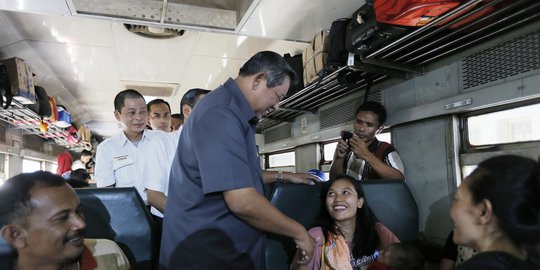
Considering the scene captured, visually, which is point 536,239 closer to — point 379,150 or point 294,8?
point 379,150

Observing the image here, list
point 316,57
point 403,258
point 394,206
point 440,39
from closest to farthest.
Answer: point 403,258, point 440,39, point 394,206, point 316,57

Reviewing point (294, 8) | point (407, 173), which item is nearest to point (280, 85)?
point (294, 8)

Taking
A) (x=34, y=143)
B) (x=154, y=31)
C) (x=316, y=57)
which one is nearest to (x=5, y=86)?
(x=154, y=31)

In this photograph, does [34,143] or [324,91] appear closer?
[324,91]

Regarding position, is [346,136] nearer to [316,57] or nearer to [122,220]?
[316,57]

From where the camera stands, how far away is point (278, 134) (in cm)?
667

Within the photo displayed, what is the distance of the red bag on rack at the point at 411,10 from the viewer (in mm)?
1880

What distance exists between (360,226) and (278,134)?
4387 mm

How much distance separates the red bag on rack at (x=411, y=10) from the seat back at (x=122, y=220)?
177 cm

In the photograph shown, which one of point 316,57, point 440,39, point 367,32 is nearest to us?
point 440,39

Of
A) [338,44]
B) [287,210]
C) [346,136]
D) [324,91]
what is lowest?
[287,210]

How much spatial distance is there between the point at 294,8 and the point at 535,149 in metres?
1.91

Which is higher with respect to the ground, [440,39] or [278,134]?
[440,39]

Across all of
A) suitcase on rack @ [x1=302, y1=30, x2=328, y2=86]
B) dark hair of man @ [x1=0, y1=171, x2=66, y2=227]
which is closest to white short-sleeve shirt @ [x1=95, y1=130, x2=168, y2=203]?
dark hair of man @ [x1=0, y1=171, x2=66, y2=227]
